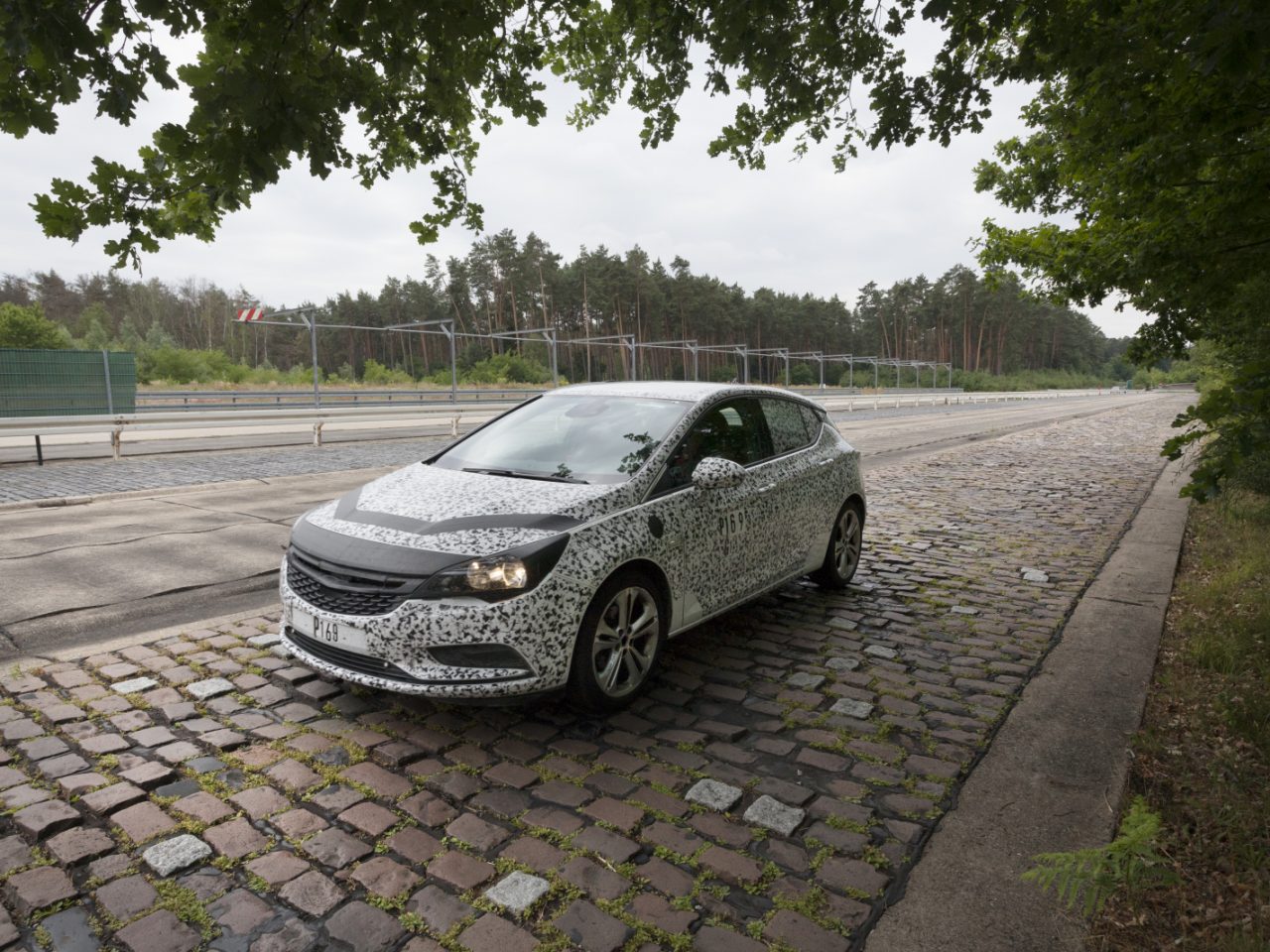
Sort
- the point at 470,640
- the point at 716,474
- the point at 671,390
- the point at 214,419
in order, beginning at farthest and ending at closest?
the point at 214,419
the point at 671,390
the point at 716,474
the point at 470,640

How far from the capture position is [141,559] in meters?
6.75

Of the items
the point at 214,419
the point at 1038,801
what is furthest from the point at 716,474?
the point at 214,419

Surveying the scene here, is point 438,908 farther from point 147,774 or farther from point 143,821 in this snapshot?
point 147,774

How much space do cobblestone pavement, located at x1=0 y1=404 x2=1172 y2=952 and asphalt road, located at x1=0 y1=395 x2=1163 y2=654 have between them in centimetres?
75

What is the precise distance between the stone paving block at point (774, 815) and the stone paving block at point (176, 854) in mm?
1980

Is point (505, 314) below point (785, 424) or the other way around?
the other way around

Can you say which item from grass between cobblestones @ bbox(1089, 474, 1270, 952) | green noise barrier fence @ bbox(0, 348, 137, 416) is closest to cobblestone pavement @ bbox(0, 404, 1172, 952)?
grass between cobblestones @ bbox(1089, 474, 1270, 952)

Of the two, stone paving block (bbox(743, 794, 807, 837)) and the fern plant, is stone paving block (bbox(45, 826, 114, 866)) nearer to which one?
stone paving block (bbox(743, 794, 807, 837))

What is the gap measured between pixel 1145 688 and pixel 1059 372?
429 ft

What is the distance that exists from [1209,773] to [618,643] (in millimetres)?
2600

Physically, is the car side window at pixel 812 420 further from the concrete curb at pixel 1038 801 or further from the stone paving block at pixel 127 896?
the stone paving block at pixel 127 896

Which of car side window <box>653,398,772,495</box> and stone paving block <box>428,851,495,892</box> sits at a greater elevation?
car side window <box>653,398,772,495</box>

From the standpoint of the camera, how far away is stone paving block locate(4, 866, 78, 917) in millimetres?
2455

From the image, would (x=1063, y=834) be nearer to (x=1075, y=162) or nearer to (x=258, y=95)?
(x=258, y=95)
